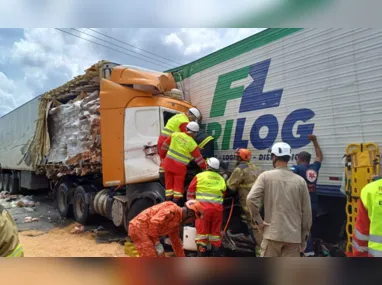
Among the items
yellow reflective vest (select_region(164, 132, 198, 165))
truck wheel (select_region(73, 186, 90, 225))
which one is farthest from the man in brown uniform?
truck wheel (select_region(73, 186, 90, 225))

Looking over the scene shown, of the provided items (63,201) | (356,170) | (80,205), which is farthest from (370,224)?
(63,201)

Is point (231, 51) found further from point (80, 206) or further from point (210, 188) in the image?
point (80, 206)

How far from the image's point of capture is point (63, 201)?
8148 millimetres

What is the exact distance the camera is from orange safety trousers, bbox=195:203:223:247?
4.10 metres

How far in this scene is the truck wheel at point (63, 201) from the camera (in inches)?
309

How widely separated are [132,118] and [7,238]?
13.3 ft

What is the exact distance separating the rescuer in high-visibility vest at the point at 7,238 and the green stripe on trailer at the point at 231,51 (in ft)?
12.8

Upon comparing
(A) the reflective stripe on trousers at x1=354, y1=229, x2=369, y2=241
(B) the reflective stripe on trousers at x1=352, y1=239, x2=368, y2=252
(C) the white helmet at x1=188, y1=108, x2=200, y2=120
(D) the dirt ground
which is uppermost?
(C) the white helmet at x1=188, y1=108, x2=200, y2=120

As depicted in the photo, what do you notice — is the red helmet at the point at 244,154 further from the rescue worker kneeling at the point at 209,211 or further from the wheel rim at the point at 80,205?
the wheel rim at the point at 80,205

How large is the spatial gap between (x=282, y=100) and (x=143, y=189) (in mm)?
2752

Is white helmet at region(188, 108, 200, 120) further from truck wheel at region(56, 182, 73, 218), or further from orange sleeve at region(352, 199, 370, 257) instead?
truck wheel at region(56, 182, 73, 218)

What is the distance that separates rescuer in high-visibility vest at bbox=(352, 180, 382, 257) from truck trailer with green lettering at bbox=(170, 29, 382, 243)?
1.56 meters

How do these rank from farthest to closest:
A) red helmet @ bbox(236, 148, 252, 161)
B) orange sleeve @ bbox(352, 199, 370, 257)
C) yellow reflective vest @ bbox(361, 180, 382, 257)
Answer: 1. red helmet @ bbox(236, 148, 252, 161)
2. orange sleeve @ bbox(352, 199, 370, 257)
3. yellow reflective vest @ bbox(361, 180, 382, 257)

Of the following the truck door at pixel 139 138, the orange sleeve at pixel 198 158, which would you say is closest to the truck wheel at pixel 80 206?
the truck door at pixel 139 138
